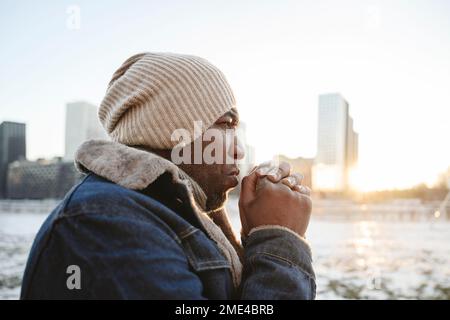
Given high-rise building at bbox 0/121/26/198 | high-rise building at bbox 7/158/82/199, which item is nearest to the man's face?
high-rise building at bbox 0/121/26/198

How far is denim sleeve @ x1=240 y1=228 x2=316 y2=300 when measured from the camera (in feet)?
4.31

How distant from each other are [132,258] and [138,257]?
0.05 feet

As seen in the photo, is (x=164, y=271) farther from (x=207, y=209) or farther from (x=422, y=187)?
(x=422, y=187)

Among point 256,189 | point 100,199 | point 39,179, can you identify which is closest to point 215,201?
point 256,189

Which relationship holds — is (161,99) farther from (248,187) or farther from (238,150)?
(248,187)

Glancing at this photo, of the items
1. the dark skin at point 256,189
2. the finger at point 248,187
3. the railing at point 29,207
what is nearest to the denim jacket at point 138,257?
the dark skin at point 256,189

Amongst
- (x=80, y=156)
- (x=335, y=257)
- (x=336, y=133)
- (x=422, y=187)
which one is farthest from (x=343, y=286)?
(x=422, y=187)

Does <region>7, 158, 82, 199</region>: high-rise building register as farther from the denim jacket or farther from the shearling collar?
the denim jacket

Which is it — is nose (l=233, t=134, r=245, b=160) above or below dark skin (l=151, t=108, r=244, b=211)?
above

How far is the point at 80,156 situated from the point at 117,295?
0.57 metres

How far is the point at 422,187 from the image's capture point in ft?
306

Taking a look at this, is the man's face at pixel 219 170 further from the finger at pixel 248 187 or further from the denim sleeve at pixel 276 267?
the denim sleeve at pixel 276 267

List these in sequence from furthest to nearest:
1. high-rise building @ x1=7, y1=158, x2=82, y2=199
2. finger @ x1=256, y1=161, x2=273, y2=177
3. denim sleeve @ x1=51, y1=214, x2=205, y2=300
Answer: high-rise building @ x1=7, y1=158, x2=82, y2=199
finger @ x1=256, y1=161, x2=273, y2=177
denim sleeve @ x1=51, y1=214, x2=205, y2=300

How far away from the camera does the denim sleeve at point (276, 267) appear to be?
1.31m
